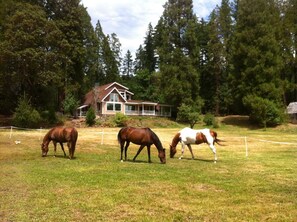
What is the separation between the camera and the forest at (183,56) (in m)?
45.4

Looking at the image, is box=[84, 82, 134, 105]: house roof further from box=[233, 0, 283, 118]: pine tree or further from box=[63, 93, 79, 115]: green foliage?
box=[233, 0, 283, 118]: pine tree

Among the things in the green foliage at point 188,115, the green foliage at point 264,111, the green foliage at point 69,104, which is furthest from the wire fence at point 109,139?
the green foliage at point 69,104

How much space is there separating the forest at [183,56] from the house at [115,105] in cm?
233

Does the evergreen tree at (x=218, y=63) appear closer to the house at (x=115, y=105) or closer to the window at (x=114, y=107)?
the house at (x=115, y=105)

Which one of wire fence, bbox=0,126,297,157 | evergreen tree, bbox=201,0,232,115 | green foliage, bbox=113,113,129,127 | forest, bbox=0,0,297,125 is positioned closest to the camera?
wire fence, bbox=0,126,297,157

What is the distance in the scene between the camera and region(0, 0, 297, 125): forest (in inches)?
1789

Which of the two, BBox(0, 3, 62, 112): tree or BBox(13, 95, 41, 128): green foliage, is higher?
BBox(0, 3, 62, 112): tree

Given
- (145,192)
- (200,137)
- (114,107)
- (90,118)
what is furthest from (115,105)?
(145,192)

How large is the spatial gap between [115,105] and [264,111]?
25820mm

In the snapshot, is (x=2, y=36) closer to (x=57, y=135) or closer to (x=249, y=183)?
(x=57, y=135)

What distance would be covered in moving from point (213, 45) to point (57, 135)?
176ft

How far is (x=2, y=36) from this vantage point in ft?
153

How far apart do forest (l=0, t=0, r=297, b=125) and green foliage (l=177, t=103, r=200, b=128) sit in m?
0.88

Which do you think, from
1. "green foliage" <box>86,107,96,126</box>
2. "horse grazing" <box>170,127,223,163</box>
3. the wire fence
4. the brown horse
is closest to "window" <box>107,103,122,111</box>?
"green foliage" <box>86,107,96,126</box>
